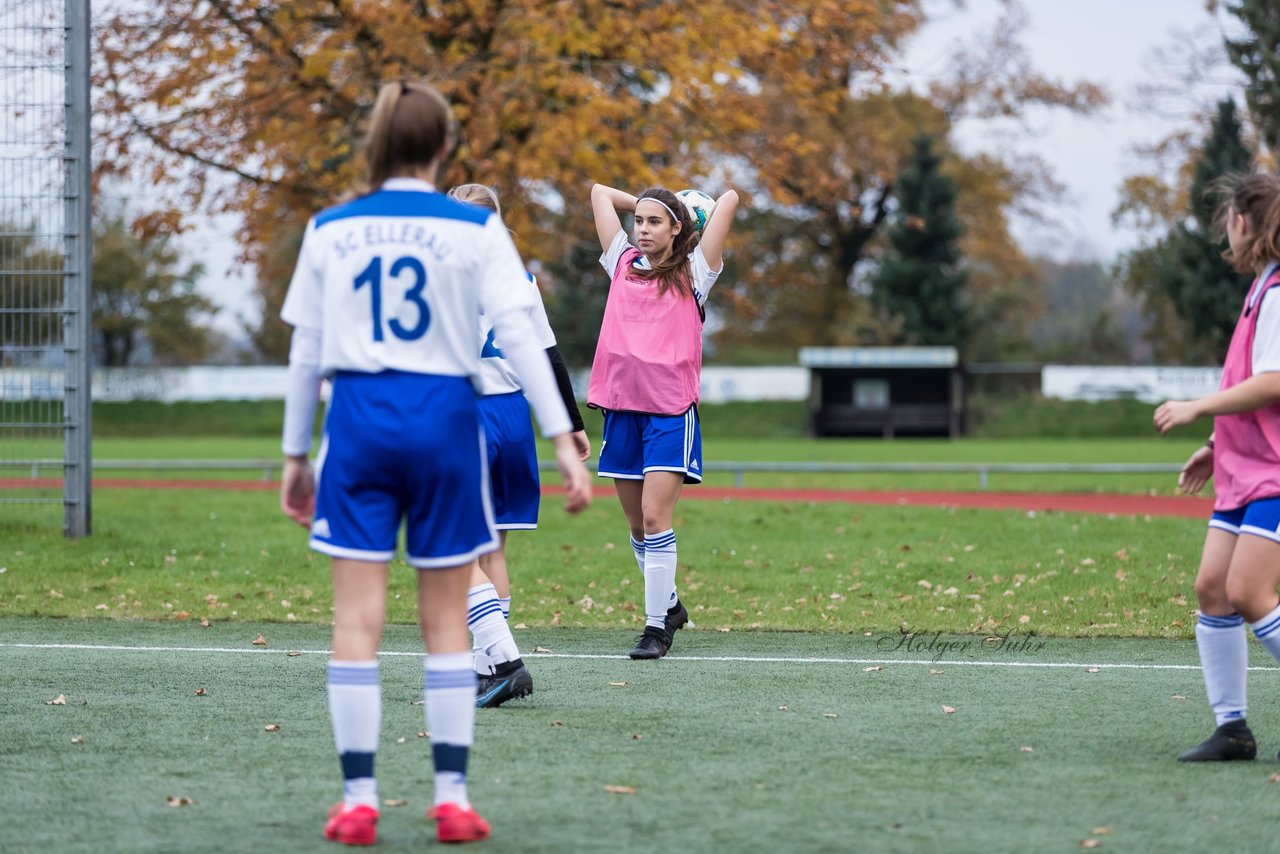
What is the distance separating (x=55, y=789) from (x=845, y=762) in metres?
2.50

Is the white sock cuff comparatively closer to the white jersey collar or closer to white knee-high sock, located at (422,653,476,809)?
white knee-high sock, located at (422,653,476,809)

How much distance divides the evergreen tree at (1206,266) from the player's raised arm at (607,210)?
3989cm

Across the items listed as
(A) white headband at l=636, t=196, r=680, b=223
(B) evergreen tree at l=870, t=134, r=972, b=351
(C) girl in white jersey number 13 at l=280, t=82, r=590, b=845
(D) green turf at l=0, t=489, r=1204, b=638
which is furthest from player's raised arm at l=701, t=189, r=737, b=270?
(B) evergreen tree at l=870, t=134, r=972, b=351

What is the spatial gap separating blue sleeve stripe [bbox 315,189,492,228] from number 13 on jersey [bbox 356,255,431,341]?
0.44 ft

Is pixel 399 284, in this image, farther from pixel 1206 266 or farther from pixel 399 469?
pixel 1206 266

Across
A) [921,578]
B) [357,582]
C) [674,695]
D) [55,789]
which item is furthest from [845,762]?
[921,578]

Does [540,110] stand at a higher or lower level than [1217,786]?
higher

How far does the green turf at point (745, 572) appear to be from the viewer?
9406 millimetres

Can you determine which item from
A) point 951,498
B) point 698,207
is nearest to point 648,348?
point 698,207

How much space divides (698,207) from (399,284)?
149 inches

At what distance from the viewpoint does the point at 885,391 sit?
151 feet

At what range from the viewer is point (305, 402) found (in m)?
4.22

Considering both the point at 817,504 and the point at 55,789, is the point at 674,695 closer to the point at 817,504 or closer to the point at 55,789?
the point at 55,789

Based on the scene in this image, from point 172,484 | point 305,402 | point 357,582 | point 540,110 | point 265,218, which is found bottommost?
point 172,484
